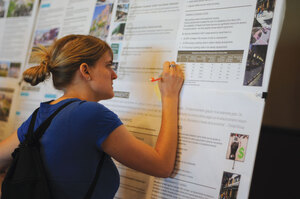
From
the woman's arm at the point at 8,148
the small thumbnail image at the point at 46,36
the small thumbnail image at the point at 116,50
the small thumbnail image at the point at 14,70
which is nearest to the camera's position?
the woman's arm at the point at 8,148

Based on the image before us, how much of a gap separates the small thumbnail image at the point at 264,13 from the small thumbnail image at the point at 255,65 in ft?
0.28

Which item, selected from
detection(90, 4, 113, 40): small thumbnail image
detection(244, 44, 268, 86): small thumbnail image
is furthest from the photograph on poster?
detection(90, 4, 113, 40): small thumbnail image

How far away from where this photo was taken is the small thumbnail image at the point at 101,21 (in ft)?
5.00

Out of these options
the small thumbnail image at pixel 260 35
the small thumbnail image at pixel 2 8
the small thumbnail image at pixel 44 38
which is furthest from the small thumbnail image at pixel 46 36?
the small thumbnail image at pixel 260 35

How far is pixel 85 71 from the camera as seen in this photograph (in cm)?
108

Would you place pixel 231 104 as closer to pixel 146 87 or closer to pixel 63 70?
pixel 146 87

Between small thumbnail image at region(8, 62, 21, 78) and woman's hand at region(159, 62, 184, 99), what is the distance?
1141mm

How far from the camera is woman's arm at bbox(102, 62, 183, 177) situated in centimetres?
95

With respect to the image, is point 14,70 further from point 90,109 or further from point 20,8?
point 90,109

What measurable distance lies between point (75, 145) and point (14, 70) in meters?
1.24

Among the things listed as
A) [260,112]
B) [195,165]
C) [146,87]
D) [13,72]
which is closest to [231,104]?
[260,112]

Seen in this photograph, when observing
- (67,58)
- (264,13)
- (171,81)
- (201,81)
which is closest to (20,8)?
(67,58)

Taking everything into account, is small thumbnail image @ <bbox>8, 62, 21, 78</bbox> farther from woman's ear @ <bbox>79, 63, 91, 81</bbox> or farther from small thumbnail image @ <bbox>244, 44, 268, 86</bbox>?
small thumbnail image @ <bbox>244, 44, 268, 86</bbox>

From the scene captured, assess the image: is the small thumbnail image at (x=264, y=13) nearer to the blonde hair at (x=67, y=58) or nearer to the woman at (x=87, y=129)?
the woman at (x=87, y=129)
